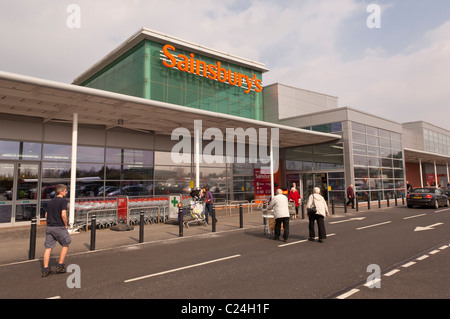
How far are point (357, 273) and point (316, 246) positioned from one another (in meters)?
2.64

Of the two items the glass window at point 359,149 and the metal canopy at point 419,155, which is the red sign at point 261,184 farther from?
the metal canopy at point 419,155

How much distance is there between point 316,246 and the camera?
27.5ft

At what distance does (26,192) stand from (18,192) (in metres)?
0.32

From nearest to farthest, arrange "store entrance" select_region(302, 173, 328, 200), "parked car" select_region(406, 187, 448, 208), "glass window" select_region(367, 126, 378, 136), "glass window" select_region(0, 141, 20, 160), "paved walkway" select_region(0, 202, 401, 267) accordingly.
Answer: "paved walkway" select_region(0, 202, 401, 267) → "glass window" select_region(0, 141, 20, 160) → "parked car" select_region(406, 187, 448, 208) → "store entrance" select_region(302, 173, 328, 200) → "glass window" select_region(367, 126, 378, 136)

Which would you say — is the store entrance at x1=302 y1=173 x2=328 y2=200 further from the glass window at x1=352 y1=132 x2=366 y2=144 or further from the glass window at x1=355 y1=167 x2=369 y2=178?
the glass window at x1=352 y1=132 x2=366 y2=144

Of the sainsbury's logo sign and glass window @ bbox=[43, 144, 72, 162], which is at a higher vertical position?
the sainsbury's logo sign

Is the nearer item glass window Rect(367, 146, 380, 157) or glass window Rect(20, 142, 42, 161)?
glass window Rect(20, 142, 42, 161)

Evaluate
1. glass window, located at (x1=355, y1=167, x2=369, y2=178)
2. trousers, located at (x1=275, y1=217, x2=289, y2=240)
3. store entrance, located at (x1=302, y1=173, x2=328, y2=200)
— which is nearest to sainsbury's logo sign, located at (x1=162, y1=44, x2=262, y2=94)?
store entrance, located at (x1=302, y1=173, x2=328, y2=200)

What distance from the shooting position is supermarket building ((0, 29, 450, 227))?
12.9 meters

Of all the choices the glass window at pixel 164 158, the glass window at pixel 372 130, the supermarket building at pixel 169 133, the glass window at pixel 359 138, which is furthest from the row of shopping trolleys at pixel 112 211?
the glass window at pixel 372 130

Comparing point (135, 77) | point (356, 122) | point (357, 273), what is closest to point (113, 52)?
point (135, 77)

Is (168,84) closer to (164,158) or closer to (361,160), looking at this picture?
(164,158)

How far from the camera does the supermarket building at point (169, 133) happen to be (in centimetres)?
1286
